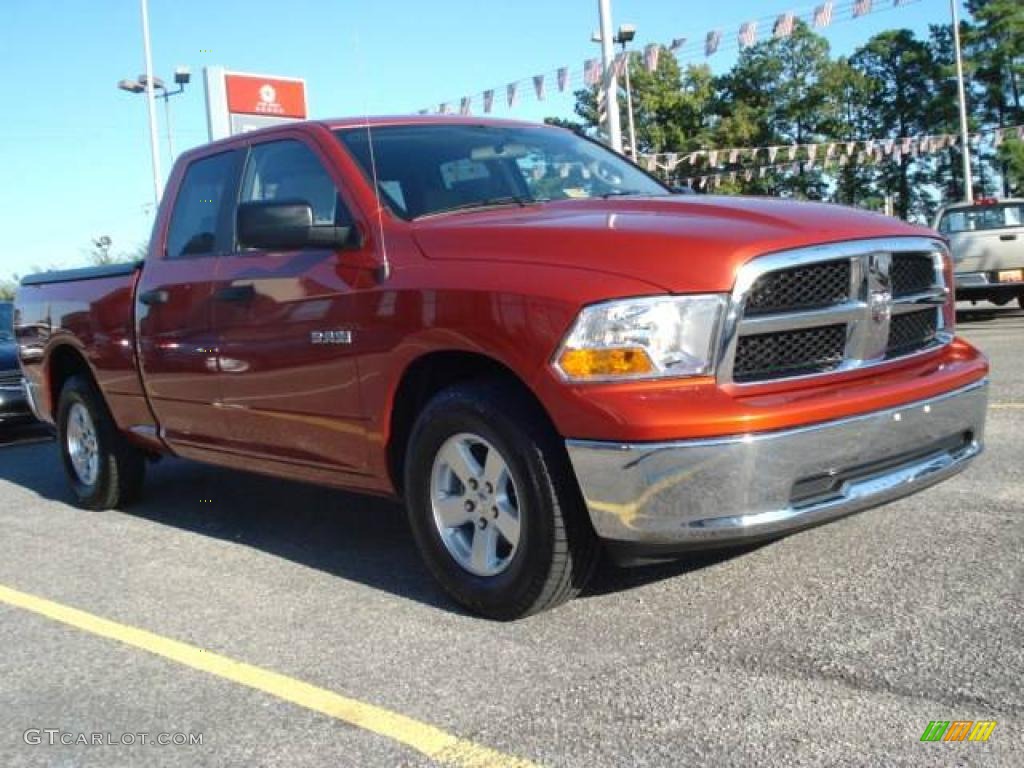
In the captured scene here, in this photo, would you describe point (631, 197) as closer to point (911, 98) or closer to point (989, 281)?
point (989, 281)

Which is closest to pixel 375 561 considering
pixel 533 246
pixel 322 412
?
pixel 322 412

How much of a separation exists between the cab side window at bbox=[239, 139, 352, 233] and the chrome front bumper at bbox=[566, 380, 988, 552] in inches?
65.1

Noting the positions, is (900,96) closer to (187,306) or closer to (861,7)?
(861,7)

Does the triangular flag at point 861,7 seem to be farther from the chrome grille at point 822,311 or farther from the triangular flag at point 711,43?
the chrome grille at point 822,311

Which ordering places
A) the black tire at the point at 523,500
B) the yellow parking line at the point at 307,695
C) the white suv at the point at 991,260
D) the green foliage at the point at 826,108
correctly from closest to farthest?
the yellow parking line at the point at 307,695 → the black tire at the point at 523,500 → the white suv at the point at 991,260 → the green foliage at the point at 826,108

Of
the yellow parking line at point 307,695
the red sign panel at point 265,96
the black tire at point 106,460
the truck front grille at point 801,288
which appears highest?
the red sign panel at point 265,96

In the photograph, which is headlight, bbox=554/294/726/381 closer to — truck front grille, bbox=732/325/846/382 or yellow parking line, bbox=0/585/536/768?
truck front grille, bbox=732/325/846/382

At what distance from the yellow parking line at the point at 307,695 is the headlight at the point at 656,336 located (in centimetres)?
115

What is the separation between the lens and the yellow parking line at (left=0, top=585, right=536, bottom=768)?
2.76 m

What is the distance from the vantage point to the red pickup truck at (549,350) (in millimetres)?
3176

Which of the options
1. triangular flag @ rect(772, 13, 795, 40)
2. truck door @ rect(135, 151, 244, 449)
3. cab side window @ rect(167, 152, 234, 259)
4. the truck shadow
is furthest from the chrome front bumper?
triangular flag @ rect(772, 13, 795, 40)

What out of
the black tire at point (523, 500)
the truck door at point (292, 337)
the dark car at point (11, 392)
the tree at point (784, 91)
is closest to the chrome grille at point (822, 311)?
→ the black tire at point (523, 500)

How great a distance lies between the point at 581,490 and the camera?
3.30 m

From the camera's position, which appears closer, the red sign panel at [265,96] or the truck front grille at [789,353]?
the truck front grille at [789,353]
